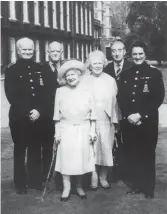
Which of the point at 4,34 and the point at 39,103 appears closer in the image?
the point at 39,103

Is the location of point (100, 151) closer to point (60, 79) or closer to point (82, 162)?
point (82, 162)

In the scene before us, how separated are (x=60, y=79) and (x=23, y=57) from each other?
0.55 metres

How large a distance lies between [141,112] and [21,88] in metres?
Answer: 1.46

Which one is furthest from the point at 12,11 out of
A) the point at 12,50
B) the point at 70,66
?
the point at 70,66

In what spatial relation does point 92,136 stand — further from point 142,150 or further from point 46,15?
point 46,15

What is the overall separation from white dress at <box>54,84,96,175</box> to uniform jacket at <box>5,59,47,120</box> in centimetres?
36

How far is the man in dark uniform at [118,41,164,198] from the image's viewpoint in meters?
4.82

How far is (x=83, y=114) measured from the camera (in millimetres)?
4809

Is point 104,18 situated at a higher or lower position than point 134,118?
higher

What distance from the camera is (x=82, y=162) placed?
15.7 ft

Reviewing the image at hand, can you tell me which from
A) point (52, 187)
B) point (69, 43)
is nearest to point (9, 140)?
point (52, 187)

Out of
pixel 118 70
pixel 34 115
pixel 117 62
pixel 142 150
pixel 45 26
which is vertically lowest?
pixel 142 150

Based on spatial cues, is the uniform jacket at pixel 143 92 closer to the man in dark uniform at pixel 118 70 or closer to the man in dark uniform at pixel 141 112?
the man in dark uniform at pixel 141 112

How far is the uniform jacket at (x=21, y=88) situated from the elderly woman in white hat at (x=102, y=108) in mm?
709
